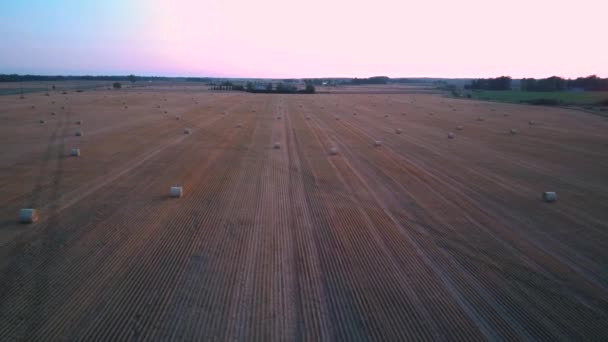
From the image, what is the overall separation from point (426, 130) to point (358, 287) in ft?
80.8

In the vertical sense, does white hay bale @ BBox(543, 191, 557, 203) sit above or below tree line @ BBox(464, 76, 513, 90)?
below

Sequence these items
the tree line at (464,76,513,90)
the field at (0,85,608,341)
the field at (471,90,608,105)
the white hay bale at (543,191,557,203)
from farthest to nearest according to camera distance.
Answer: the tree line at (464,76,513,90) < the field at (471,90,608,105) < the white hay bale at (543,191,557,203) < the field at (0,85,608,341)

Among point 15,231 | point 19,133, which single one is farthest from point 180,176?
point 19,133

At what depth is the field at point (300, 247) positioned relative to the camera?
Result: 678 cm

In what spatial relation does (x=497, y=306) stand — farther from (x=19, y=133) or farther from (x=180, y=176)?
(x=19, y=133)

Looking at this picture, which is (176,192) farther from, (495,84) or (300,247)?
(495,84)

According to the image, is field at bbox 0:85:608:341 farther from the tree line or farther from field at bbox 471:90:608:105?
the tree line

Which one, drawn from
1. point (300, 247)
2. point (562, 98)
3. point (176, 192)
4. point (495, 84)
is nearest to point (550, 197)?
point (300, 247)

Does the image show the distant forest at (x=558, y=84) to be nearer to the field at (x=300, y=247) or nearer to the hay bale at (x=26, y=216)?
the field at (x=300, y=247)

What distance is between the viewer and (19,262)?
28.2 feet

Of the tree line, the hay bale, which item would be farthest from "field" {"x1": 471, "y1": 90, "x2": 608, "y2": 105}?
the hay bale

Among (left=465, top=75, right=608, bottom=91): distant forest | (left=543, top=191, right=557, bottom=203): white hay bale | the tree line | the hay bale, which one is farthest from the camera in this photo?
the tree line

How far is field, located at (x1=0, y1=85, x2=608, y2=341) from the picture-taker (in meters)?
6.78

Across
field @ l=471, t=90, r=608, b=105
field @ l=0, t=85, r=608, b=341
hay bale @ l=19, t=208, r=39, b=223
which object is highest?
field @ l=471, t=90, r=608, b=105
